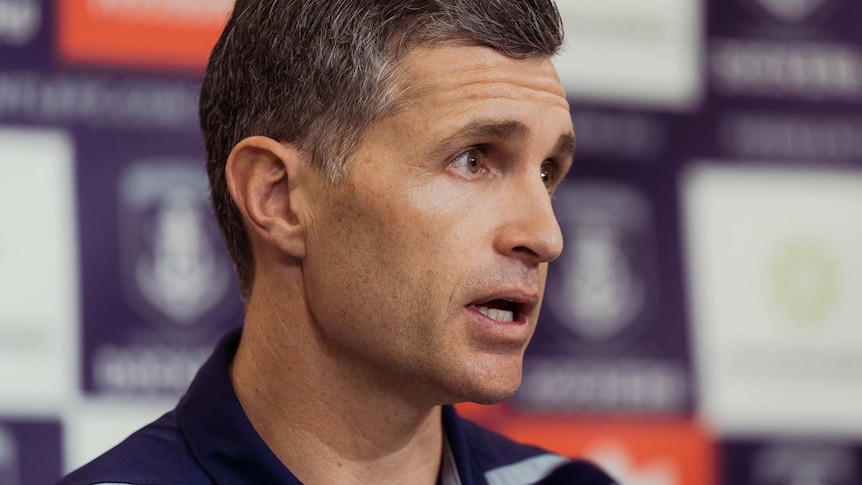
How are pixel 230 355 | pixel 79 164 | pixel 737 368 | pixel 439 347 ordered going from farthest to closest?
pixel 737 368
pixel 79 164
pixel 230 355
pixel 439 347

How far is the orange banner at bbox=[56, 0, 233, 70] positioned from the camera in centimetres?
279

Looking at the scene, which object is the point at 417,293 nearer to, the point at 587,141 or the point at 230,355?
the point at 230,355

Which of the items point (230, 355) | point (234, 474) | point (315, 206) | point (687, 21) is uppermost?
point (687, 21)

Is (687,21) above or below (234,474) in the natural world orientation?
above

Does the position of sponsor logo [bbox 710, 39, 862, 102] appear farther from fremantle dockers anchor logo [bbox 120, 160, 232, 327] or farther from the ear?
the ear

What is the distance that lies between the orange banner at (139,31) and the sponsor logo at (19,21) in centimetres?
5

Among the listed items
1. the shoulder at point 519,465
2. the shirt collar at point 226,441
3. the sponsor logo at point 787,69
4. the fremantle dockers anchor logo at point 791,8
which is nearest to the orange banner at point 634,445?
the sponsor logo at point 787,69

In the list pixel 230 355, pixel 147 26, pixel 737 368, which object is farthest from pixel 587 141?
pixel 230 355

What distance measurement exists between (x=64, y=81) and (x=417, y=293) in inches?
61.3

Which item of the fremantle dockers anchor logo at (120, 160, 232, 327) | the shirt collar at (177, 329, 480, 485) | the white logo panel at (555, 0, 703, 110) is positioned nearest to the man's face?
the shirt collar at (177, 329, 480, 485)

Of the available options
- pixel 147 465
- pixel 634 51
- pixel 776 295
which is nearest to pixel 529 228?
pixel 147 465

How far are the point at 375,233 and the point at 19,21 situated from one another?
1.56 meters

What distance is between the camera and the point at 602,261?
319 centimetres

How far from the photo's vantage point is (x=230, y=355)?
1.79 meters
